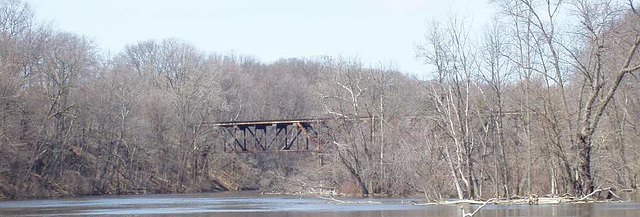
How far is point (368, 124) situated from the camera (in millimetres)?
60594

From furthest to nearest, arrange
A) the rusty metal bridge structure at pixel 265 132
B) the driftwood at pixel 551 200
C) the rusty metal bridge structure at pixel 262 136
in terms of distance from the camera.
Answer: the rusty metal bridge structure at pixel 265 132, the rusty metal bridge structure at pixel 262 136, the driftwood at pixel 551 200

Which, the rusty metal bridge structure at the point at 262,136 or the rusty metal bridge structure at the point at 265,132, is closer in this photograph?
the rusty metal bridge structure at the point at 262,136

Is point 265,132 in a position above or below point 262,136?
above

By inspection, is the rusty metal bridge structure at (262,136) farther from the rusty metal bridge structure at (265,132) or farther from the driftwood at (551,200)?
the driftwood at (551,200)

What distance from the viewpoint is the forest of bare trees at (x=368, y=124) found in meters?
40.7

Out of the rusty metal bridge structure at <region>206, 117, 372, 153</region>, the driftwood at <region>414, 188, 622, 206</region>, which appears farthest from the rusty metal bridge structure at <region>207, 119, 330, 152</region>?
the driftwood at <region>414, 188, 622, 206</region>

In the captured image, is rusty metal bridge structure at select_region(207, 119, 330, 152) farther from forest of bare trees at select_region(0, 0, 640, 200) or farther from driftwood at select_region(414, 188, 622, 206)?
driftwood at select_region(414, 188, 622, 206)

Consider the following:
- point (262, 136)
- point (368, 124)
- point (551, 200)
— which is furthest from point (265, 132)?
point (551, 200)

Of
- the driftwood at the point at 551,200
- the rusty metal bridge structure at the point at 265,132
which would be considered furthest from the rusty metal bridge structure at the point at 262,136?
the driftwood at the point at 551,200

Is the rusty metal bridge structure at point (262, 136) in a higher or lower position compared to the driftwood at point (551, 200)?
higher

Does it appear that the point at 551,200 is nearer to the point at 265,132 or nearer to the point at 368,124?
the point at 368,124

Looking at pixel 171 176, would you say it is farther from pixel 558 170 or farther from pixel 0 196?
pixel 558 170

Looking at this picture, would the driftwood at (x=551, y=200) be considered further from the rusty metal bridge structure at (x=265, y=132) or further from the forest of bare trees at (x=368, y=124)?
the rusty metal bridge structure at (x=265, y=132)

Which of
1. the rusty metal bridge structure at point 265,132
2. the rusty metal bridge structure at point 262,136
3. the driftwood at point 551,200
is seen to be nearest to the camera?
the driftwood at point 551,200
